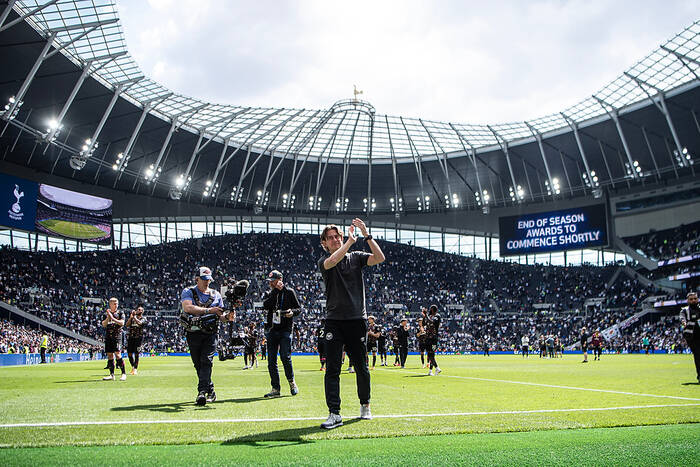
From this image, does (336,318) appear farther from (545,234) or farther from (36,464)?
(545,234)

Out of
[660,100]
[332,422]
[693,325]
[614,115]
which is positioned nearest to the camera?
[332,422]

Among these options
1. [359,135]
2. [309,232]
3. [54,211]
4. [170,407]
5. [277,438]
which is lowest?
[277,438]

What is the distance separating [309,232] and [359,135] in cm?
1990

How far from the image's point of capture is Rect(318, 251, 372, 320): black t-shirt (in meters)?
6.27

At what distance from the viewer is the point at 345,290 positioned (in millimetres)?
6297

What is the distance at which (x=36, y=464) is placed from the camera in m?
3.87

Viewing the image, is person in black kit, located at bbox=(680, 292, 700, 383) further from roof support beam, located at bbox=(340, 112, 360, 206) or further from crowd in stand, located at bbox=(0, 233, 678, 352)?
roof support beam, located at bbox=(340, 112, 360, 206)

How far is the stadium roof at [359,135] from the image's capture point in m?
39.1

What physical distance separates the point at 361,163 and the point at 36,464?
6277 centimetres

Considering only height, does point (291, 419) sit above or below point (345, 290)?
below

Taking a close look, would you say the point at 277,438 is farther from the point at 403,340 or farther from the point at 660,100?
the point at 660,100

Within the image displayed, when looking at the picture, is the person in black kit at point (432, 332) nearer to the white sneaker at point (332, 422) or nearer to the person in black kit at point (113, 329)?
the person in black kit at point (113, 329)

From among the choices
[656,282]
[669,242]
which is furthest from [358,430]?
[656,282]

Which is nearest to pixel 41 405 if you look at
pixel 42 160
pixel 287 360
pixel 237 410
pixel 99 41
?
pixel 237 410
